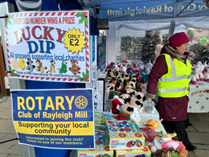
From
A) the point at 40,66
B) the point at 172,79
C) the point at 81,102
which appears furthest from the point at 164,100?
the point at 40,66

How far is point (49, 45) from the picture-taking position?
0.98 meters

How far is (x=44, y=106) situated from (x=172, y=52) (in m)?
1.70

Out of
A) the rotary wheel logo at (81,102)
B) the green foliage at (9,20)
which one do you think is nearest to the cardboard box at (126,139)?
the rotary wheel logo at (81,102)

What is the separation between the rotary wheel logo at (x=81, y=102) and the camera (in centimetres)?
106

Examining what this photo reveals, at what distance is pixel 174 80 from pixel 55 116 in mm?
1566

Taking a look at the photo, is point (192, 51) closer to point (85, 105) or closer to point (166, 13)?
point (166, 13)

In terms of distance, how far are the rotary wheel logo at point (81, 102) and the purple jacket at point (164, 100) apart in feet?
3.72

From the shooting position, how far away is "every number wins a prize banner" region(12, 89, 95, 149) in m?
1.06

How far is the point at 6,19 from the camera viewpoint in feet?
3.24

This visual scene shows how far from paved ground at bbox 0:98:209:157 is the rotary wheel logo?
2.07m

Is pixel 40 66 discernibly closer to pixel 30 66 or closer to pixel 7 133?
pixel 30 66

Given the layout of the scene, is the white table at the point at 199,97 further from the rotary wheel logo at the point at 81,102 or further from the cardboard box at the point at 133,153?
the rotary wheel logo at the point at 81,102

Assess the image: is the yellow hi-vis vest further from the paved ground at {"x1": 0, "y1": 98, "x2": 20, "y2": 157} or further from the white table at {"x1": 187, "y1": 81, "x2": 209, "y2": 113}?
the paved ground at {"x1": 0, "y1": 98, "x2": 20, "y2": 157}

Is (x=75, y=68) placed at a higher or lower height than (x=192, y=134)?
higher
